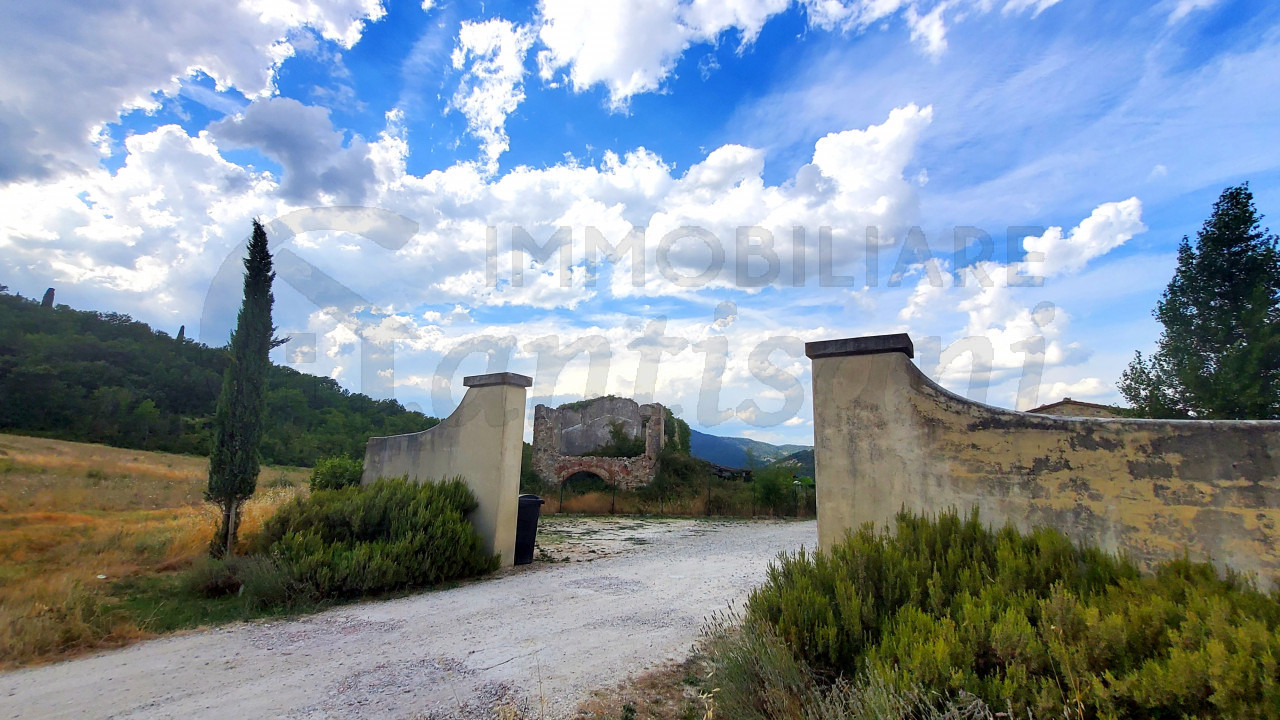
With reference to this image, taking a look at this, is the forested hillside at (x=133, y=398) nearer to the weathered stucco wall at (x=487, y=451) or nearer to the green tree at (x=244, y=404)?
the green tree at (x=244, y=404)

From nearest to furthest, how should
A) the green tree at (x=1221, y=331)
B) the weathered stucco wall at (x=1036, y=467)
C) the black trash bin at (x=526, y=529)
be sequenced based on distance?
the weathered stucco wall at (x=1036, y=467) → the black trash bin at (x=526, y=529) → the green tree at (x=1221, y=331)

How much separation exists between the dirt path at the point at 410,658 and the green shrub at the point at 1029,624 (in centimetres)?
149

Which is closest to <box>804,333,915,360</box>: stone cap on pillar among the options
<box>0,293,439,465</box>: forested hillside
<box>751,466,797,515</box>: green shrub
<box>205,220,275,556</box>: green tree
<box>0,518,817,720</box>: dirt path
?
<box>0,518,817,720</box>: dirt path

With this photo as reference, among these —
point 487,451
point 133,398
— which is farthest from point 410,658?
point 133,398

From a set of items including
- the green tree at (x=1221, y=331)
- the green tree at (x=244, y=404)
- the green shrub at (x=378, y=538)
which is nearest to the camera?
the green shrub at (x=378, y=538)

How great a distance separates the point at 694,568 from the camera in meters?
Result: 8.12

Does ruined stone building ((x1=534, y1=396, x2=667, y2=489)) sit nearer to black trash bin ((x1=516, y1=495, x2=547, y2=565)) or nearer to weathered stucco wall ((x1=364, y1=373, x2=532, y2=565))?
black trash bin ((x1=516, y1=495, x2=547, y2=565))

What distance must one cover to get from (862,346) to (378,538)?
5.97m

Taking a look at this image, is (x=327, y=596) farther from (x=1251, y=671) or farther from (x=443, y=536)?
(x=1251, y=671)

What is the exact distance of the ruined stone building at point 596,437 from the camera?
27.3 m

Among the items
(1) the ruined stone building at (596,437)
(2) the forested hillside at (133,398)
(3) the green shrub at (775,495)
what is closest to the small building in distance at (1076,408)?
(3) the green shrub at (775,495)

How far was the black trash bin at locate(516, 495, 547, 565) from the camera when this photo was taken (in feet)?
27.7

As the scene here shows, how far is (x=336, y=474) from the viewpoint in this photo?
1233 centimetres

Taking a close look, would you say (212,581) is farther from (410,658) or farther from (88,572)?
(410,658)
